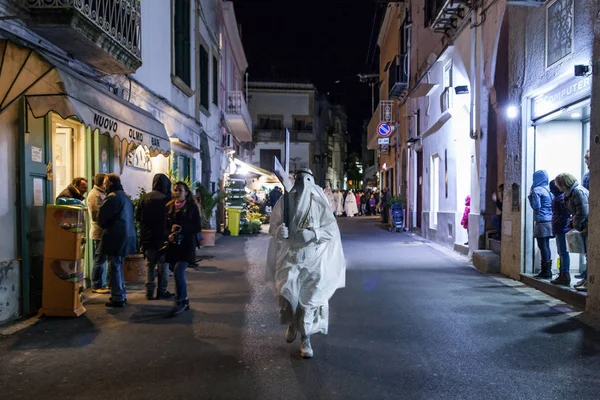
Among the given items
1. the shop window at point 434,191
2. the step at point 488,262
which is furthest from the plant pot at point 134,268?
the shop window at point 434,191

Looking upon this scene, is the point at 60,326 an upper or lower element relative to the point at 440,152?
lower

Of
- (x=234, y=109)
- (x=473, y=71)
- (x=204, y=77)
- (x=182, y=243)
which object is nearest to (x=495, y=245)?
(x=473, y=71)

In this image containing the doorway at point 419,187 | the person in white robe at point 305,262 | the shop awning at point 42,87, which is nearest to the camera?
the person in white robe at point 305,262

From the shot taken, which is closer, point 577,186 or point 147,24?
point 577,186

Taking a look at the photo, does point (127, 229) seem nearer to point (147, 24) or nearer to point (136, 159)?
point (136, 159)

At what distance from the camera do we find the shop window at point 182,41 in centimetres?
1412

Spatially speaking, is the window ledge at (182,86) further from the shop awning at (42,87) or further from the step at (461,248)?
the step at (461,248)

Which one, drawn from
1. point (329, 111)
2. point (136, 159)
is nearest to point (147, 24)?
point (136, 159)

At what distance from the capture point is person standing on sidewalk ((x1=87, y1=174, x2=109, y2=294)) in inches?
308

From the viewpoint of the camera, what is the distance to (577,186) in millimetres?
7512

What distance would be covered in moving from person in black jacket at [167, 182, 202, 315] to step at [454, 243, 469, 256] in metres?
8.05

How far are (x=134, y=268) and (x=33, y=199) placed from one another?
287 centimetres

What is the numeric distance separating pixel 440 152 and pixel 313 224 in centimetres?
1212

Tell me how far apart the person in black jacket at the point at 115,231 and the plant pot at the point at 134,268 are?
1.90 metres
